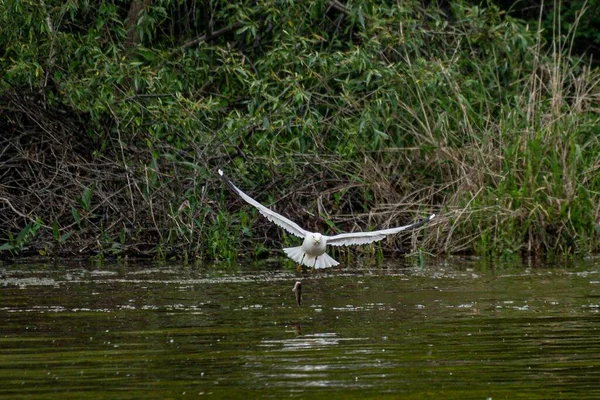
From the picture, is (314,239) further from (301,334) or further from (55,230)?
(301,334)

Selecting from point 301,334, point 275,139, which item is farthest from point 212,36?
point 301,334

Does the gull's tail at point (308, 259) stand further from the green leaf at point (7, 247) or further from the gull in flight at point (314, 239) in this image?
the green leaf at point (7, 247)

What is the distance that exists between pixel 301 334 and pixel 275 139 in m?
6.93

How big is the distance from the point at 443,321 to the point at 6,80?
771cm

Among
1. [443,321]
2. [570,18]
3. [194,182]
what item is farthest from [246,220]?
[570,18]

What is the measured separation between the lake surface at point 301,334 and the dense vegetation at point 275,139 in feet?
5.76

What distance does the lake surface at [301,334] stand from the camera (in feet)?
20.3

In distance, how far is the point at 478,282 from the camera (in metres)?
11.3

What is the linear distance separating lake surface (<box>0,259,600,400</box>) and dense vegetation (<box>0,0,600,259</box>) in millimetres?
1755

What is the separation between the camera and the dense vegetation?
14188 millimetres

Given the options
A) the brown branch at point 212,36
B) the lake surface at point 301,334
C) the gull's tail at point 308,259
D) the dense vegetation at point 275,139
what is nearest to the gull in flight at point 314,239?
the gull's tail at point 308,259

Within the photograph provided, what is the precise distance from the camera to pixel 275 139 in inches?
583

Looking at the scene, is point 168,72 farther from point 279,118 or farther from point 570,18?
point 570,18

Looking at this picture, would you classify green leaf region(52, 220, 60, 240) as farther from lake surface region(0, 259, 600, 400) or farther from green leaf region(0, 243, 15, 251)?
lake surface region(0, 259, 600, 400)
